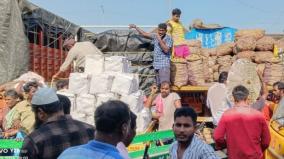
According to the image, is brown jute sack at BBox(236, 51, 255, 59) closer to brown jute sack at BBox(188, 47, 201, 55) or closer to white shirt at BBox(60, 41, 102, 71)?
brown jute sack at BBox(188, 47, 201, 55)

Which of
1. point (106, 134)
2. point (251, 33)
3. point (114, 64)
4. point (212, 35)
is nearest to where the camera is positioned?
point (106, 134)

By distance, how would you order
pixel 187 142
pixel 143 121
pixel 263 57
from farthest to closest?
pixel 263 57
pixel 143 121
pixel 187 142

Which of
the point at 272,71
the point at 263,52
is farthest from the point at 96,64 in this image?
the point at 263,52

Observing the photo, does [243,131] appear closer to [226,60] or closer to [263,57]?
[263,57]

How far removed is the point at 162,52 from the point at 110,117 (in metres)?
7.97

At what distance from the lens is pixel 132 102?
31.8 ft

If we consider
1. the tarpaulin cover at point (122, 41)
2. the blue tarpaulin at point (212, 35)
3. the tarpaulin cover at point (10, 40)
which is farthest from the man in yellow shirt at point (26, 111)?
the blue tarpaulin at point (212, 35)

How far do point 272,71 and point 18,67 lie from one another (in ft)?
19.6

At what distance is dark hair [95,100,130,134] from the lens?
9.55 feet

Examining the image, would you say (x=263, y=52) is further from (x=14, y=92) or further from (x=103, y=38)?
(x=14, y=92)

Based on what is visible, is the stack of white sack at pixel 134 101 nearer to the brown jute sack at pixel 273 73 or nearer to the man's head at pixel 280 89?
the man's head at pixel 280 89

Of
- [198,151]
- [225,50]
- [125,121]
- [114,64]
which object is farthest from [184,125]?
[225,50]

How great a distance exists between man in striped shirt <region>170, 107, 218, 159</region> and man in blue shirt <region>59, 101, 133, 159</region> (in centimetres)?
146

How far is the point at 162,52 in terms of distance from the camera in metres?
10.8
